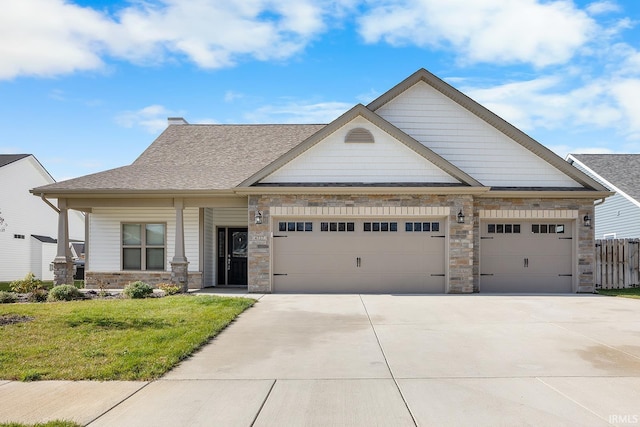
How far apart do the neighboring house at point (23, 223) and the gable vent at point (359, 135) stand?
65.9 feet

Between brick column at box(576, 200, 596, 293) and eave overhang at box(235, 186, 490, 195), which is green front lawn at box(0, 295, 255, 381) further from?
brick column at box(576, 200, 596, 293)

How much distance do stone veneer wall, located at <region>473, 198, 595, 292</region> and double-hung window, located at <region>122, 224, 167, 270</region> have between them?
10676 millimetres

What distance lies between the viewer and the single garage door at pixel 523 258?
1614 cm

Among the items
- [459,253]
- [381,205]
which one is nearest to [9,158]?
[381,205]

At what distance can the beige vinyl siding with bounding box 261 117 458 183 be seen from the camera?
15.4 meters

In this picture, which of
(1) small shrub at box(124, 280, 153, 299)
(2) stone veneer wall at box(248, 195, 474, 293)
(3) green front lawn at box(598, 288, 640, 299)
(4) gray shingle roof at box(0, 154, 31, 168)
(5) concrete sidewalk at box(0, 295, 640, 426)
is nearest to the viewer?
(5) concrete sidewalk at box(0, 295, 640, 426)

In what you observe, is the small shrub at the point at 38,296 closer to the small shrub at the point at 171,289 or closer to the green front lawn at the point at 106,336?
the green front lawn at the point at 106,336

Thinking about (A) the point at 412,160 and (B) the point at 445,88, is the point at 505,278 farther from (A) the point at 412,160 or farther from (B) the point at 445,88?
(B) the point at 445,88

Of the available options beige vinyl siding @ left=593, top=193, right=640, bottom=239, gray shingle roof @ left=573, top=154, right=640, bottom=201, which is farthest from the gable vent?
gray shingle roof @ left=573, top=154, right=640, bottom=201

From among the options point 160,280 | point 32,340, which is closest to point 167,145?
point 160,280

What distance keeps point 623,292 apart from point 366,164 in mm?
9675

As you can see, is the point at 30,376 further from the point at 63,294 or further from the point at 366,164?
the point at 366,164

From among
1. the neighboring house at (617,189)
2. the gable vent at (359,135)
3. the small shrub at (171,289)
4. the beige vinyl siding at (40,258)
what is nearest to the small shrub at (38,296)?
the small shrub at (171,289)

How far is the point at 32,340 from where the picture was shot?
829cm
